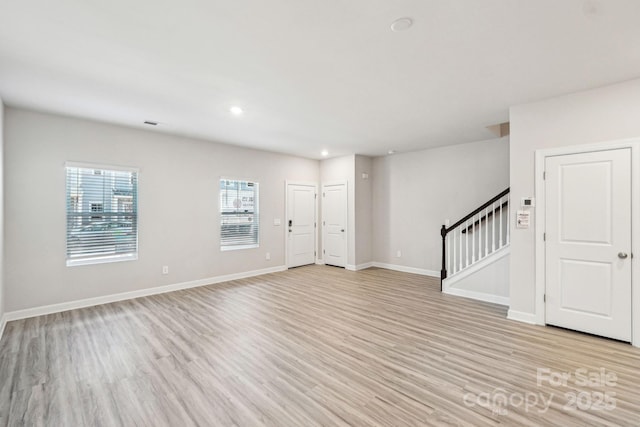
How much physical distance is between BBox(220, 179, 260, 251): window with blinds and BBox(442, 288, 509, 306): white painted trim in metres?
4.01

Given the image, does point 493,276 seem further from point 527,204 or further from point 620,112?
point 620,112

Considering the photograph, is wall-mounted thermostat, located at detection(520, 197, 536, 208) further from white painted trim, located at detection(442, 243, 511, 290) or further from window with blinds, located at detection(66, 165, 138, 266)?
window with blinds, located at detection(66, 165, 138, 266)

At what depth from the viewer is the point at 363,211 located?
7176 mm

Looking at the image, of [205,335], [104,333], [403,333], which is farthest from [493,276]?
[104,333]

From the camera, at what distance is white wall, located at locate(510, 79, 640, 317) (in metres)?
3.08

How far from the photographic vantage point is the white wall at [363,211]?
7.00 metres

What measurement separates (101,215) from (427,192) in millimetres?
6114

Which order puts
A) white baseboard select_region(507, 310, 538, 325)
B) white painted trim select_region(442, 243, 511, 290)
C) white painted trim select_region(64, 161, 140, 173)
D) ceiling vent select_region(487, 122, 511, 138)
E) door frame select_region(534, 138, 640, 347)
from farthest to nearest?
ceiling vent select_region(487, 122, 511, 138)
white painted trim select_region(442, 243, 511, 290)
white painted trim select_region(64, 161, 140, 173)
white baseboard select_region(507, 310, 538, 325)
door frame select_region(534, 138, 640, 347)

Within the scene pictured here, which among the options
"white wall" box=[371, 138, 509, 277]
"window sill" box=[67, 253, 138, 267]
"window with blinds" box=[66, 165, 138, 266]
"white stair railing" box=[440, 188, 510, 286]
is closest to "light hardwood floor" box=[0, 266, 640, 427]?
"window sill" box=[67, 253, 138, 267]

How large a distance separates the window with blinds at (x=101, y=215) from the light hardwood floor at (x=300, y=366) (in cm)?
89

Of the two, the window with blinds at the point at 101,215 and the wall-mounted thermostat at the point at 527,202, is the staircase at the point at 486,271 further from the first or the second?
the window with blinds at the point at 101,215

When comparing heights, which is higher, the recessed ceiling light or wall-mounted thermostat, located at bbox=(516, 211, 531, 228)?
the recessed ceiling light

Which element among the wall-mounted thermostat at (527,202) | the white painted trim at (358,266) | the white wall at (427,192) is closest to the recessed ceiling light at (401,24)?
the wall-mounted thermostat at (527,202)

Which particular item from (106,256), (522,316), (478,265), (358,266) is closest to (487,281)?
(478,265)
